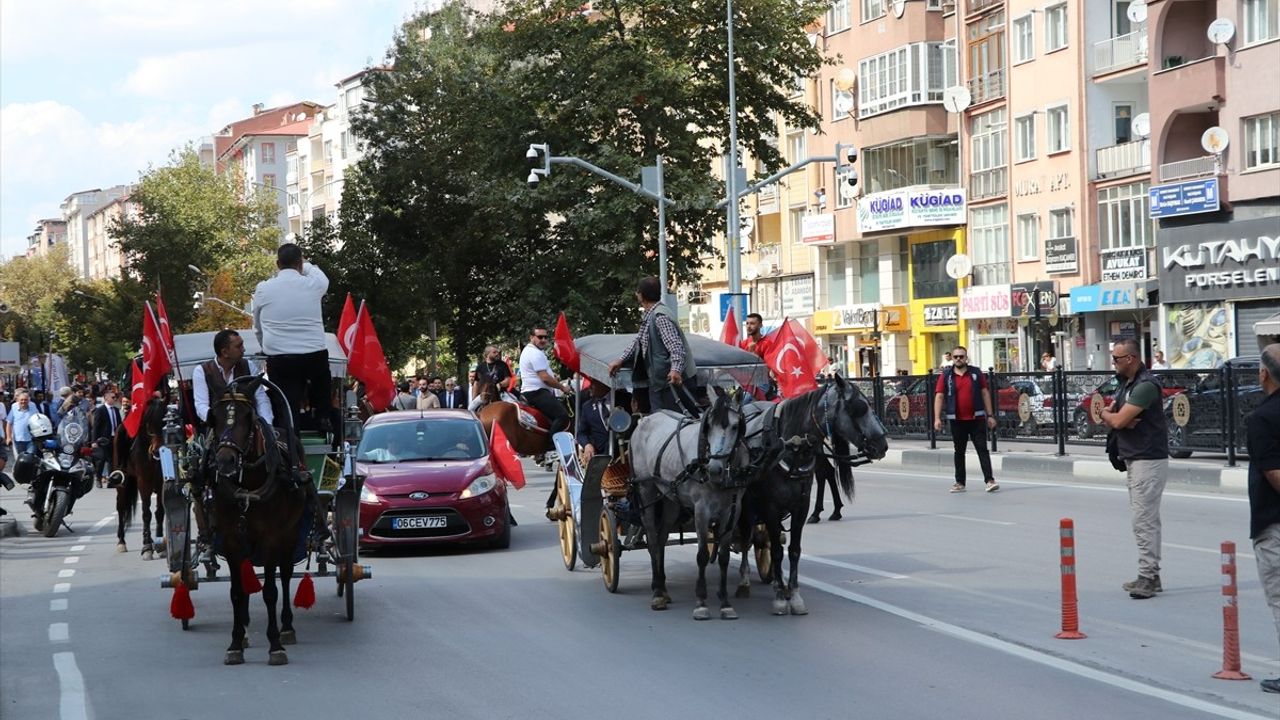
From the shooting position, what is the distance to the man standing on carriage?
1302cm

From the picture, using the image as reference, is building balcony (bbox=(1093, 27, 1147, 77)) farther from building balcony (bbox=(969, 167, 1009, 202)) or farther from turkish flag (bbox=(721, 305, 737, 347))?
turkish flag (bbox=(721, 305, 737, 347))

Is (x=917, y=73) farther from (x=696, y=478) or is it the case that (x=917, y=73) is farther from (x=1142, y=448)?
(x=696, y=478)

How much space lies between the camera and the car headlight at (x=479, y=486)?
709 inches

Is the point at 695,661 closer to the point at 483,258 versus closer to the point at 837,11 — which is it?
the point at 483,258

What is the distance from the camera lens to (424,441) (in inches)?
750

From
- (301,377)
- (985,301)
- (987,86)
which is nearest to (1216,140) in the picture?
(985,301)

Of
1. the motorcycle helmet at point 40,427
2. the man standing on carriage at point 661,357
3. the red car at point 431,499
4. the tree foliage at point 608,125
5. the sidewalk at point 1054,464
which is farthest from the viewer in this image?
the tree foliage at point 608,125

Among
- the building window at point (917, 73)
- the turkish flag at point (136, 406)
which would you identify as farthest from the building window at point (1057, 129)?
the turkish flag at point (136, 406)

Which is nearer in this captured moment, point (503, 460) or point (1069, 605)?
point (1069, 605)

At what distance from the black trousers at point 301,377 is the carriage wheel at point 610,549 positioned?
2.66 meters

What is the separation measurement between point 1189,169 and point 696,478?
3910 centimetres

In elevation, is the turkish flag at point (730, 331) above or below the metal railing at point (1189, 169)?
below

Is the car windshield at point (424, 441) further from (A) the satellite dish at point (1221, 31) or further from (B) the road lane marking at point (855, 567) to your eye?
(A) the satellite dish at point (1221, 31)

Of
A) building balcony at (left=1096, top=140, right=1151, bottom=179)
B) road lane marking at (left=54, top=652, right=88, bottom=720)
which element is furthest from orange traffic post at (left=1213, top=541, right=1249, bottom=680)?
building balcony at (left=1096, top=140, right=1151, bottom=179)
